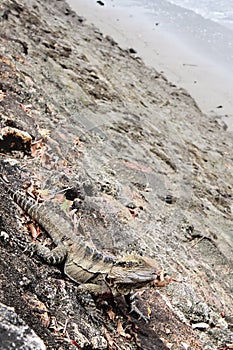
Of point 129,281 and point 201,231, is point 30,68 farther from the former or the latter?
point 129,281

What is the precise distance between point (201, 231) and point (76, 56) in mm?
6557

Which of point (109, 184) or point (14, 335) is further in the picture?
point (109, 184)

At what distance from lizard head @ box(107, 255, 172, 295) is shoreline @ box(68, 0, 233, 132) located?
1325 cm

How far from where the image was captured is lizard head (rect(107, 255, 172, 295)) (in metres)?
3.83

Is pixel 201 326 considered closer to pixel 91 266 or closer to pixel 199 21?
pixel 91 266

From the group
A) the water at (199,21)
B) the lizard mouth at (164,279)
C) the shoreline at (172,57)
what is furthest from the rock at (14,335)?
the water at (199,21)

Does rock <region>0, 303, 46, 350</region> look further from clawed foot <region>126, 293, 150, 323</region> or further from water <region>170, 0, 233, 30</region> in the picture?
water <region>170, 0, 233, 30</region>

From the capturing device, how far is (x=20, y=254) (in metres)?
3.73

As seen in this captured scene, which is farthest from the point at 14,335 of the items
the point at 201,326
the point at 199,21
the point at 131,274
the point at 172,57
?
the point at 199,21

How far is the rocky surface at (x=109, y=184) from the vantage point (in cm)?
377

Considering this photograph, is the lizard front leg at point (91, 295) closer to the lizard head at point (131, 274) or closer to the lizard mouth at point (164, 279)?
the lizard head at point (131, 274)

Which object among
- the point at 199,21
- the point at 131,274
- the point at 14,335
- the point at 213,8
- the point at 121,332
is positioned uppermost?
the point at 213,8

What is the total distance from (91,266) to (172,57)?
1793cm

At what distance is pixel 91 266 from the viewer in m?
4.07
